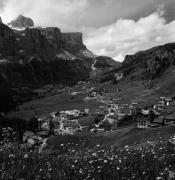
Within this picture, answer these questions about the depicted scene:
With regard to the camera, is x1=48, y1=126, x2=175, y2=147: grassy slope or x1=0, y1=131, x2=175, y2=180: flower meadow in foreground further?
x1=48, y1=126, x2=175, y2=147: grassy slope

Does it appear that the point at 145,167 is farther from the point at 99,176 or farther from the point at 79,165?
the point at 79,165

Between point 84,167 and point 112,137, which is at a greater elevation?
point 84,167

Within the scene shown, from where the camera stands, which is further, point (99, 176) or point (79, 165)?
point (79, 165)

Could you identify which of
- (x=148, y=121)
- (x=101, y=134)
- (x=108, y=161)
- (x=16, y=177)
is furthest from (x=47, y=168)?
(x=148, y=121)

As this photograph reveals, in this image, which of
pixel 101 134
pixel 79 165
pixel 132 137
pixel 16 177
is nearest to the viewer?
pixel 16 177

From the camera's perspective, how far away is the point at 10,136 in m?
13.4

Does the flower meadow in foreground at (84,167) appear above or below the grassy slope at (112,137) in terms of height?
above

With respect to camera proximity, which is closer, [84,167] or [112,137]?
[84,167]

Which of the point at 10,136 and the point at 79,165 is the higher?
the point at 10,136

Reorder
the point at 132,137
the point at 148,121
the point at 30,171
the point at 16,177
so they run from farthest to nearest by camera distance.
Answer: the point at 148,121 < the point at 132,137 < the point at 30,171 < the point at 16,177

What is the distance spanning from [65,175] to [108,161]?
2280 mm

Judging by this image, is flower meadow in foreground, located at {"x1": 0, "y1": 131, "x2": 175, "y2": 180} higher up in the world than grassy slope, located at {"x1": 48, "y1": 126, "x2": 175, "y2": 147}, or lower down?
higher up

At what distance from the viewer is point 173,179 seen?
8562 millimetres

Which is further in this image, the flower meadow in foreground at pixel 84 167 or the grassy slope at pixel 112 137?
the grassy slope at pixel 112 137
